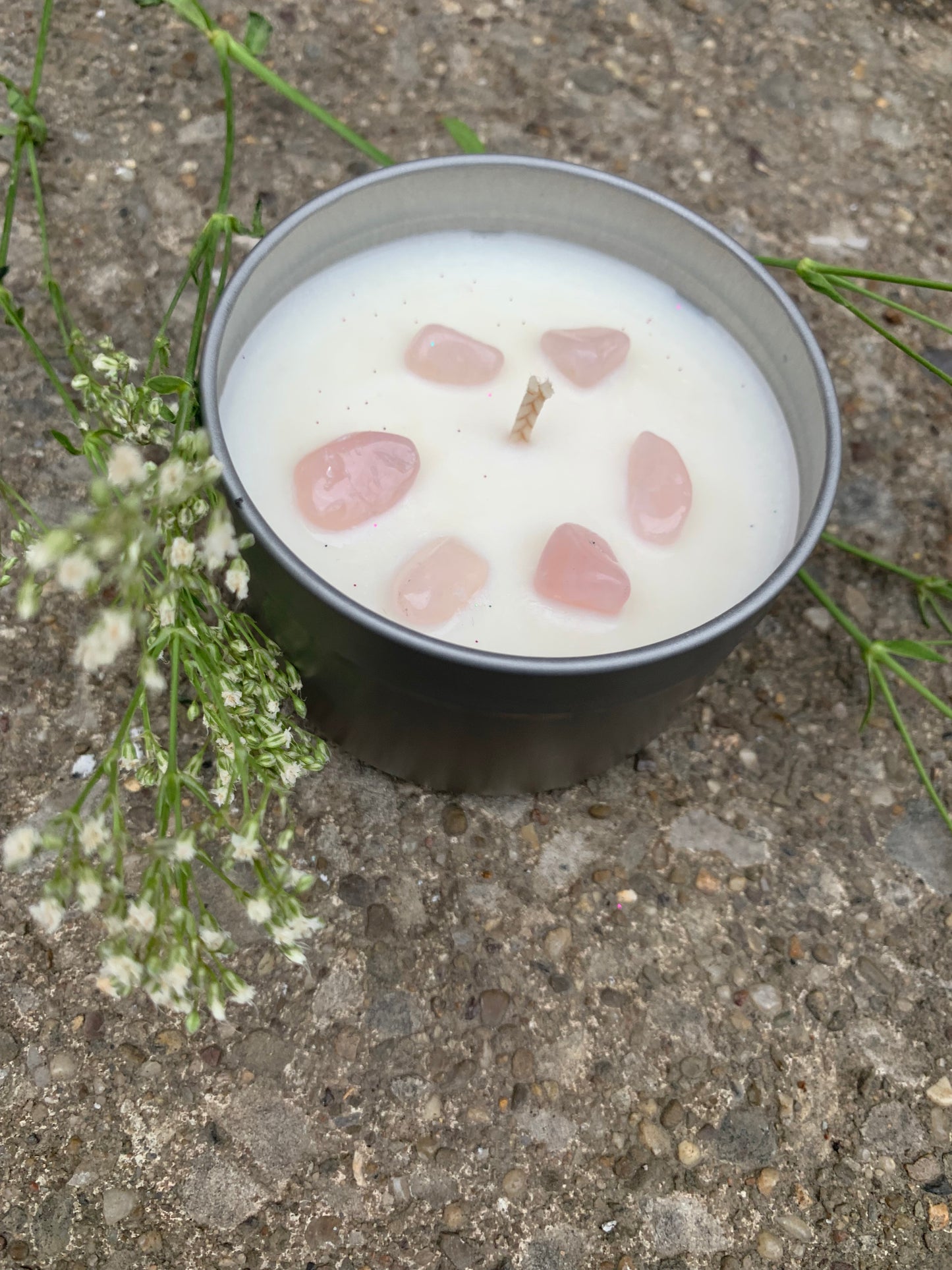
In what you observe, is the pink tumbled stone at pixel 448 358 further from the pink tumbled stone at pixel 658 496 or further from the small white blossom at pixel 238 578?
the small white blossom at pixel 238 578

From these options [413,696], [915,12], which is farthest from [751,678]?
[915,12]

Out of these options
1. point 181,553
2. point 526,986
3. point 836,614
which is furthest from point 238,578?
point 836,614

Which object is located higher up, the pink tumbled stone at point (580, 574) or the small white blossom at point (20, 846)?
the pink tumbled stone at point (580, 574)

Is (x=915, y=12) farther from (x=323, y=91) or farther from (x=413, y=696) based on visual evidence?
(x=413, y=696)

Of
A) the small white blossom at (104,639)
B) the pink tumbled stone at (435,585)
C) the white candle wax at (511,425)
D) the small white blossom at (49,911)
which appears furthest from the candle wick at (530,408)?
the small white blossom at (49,911)

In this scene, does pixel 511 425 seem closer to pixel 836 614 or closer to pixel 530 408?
pixel 530 408
